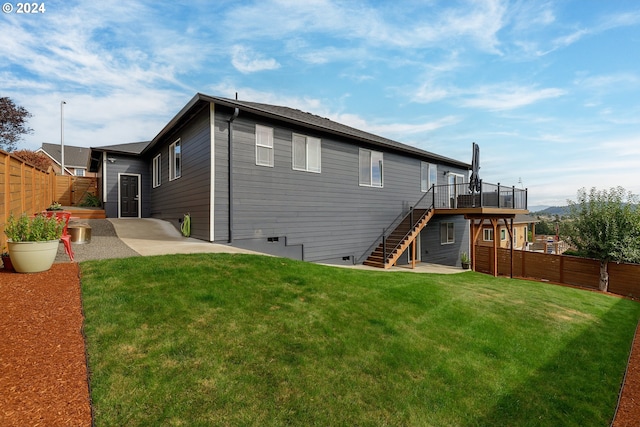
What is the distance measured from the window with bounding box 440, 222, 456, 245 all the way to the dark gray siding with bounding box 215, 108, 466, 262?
12.7ft

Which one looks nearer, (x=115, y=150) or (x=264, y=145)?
(x=264, y=145)

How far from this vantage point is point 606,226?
1259 centimetres

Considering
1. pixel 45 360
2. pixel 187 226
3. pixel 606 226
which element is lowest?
pixel 45 360

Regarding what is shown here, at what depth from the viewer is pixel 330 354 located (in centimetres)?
361

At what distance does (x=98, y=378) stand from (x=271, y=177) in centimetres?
758

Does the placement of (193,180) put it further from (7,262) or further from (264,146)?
(7,262)

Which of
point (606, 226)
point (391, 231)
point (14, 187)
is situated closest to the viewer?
point (14, 187)

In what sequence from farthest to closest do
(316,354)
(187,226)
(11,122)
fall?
(11,122), (187,226), (316,354)

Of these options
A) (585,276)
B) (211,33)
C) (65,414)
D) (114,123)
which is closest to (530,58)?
(585,276)

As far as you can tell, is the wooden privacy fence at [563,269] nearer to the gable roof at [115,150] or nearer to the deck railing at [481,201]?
the deck railing at [481,201]

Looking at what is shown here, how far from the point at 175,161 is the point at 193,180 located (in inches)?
108

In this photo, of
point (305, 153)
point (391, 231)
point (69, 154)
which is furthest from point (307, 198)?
point (69, 154)

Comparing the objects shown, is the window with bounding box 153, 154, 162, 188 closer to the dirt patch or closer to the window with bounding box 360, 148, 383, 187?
the window with bounding box 360, 148, 383, 187

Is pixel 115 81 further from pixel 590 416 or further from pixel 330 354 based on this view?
pixel 590 416
